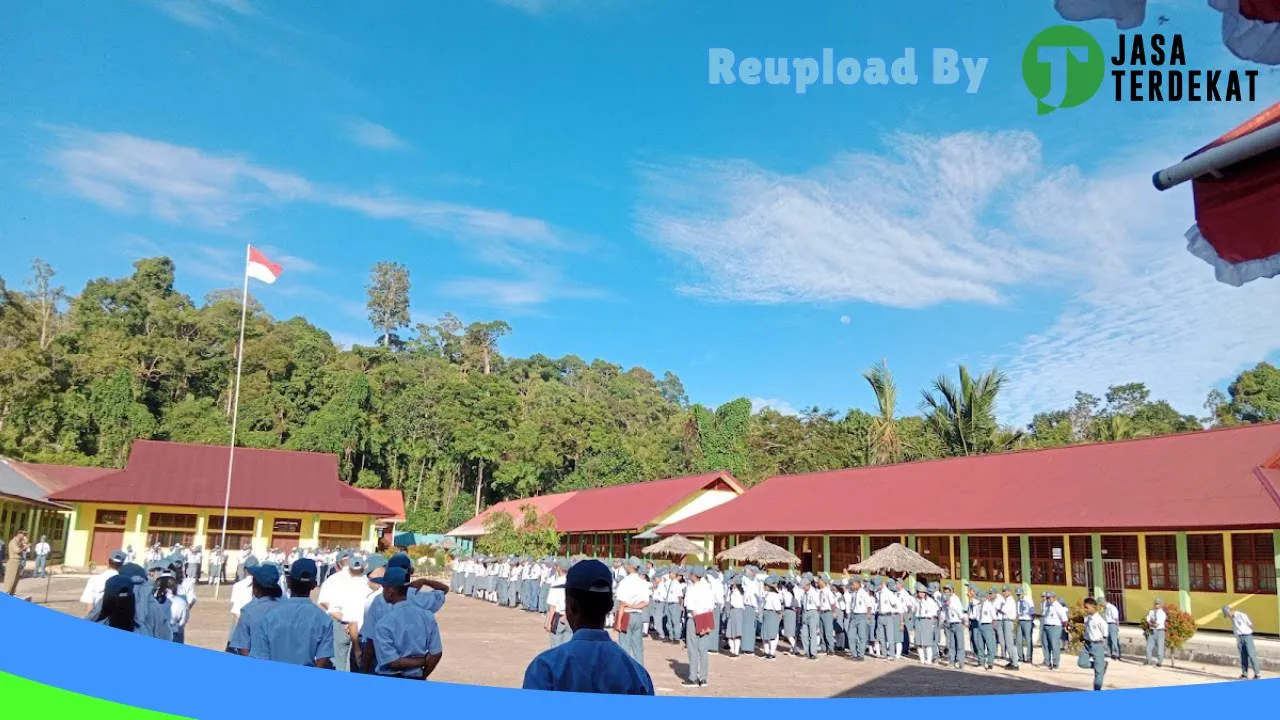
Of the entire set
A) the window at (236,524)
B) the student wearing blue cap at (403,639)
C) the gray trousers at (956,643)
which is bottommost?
the gray trousers at (956,643)

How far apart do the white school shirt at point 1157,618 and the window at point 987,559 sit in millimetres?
5099

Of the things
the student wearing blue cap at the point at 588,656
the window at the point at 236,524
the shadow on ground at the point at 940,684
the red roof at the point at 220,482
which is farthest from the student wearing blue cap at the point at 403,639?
the window at the point at 236,524

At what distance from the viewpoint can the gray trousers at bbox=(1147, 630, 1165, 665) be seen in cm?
1382

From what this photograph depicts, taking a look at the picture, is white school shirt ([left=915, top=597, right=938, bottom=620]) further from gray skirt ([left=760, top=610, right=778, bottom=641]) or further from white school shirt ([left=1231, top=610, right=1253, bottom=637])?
white school shirt ([left=1231, top=610, right=1253, bottom=637])

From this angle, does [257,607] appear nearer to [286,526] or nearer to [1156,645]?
[286,526]

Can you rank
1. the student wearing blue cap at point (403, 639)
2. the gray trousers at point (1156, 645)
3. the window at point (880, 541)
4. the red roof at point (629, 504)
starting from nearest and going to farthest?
1. the student wearing blue cap at point (403, 639)
2. the gray trousers at point (1156, 645)
3. the window at point (880, 541)
4. the red roof at point (629, 504)

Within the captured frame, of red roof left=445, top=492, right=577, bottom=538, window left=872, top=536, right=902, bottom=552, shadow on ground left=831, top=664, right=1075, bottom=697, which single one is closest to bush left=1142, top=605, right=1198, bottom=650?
shadow on ground left=831, top=664, right=1075, bottom=697

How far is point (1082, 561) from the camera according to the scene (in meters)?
17.5

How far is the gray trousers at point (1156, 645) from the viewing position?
13.8 m

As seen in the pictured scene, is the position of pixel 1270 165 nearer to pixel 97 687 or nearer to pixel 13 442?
pixel 97 687

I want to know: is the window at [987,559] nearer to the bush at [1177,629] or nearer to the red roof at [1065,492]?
the red roof at [1065,492]

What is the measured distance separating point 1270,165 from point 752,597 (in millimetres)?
13089

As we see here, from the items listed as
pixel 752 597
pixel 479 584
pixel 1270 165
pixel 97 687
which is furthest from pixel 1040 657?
pixel 479 584

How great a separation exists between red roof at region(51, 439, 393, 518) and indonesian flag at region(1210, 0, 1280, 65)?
1174 centimetres
